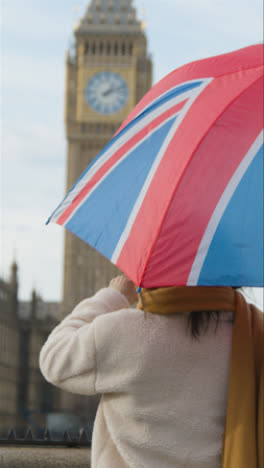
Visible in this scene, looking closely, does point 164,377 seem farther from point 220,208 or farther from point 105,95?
point 105,95

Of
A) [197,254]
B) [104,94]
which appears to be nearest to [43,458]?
[197,254]

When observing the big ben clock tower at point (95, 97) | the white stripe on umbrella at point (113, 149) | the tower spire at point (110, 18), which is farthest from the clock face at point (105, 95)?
the white stripe on umbrella at point (113, 149)

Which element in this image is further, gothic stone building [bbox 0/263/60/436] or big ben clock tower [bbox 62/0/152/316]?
gothic stone building [bbox 0/263/60/436]

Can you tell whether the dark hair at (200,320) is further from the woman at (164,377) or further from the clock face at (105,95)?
the clock face at (105,95)

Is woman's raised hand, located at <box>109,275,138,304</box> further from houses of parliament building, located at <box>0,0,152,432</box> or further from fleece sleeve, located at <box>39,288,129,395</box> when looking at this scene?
houses of parliament building, located at <box>0,0,152,432</box>

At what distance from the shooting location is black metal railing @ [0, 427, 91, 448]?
311 centimetres

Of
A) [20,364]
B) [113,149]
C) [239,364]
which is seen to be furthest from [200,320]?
[20,364]

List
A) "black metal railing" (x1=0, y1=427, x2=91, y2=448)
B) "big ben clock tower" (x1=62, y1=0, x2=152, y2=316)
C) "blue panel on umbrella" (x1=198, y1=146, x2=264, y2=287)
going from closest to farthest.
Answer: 1. "blue panel on umbrella" (x1=198, y1=146, x2=264, y2=287)
2. "black metal railing" (x1=0, y1=427, x2=91, y2=448)
3. "big ben clock tower" (x1=62, y1=0, x2=152, y2=316)

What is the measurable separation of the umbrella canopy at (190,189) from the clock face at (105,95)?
43.1 metres

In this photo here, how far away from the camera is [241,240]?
74.9 inches

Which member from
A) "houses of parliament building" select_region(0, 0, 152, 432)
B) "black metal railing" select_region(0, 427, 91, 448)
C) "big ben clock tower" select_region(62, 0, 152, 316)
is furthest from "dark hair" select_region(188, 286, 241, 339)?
"big ben clock tower" select_region(62, 0, 152, 316)

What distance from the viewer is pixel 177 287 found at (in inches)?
79.5

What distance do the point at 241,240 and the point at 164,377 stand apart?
0.39 meters

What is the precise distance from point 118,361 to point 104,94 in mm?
43464
